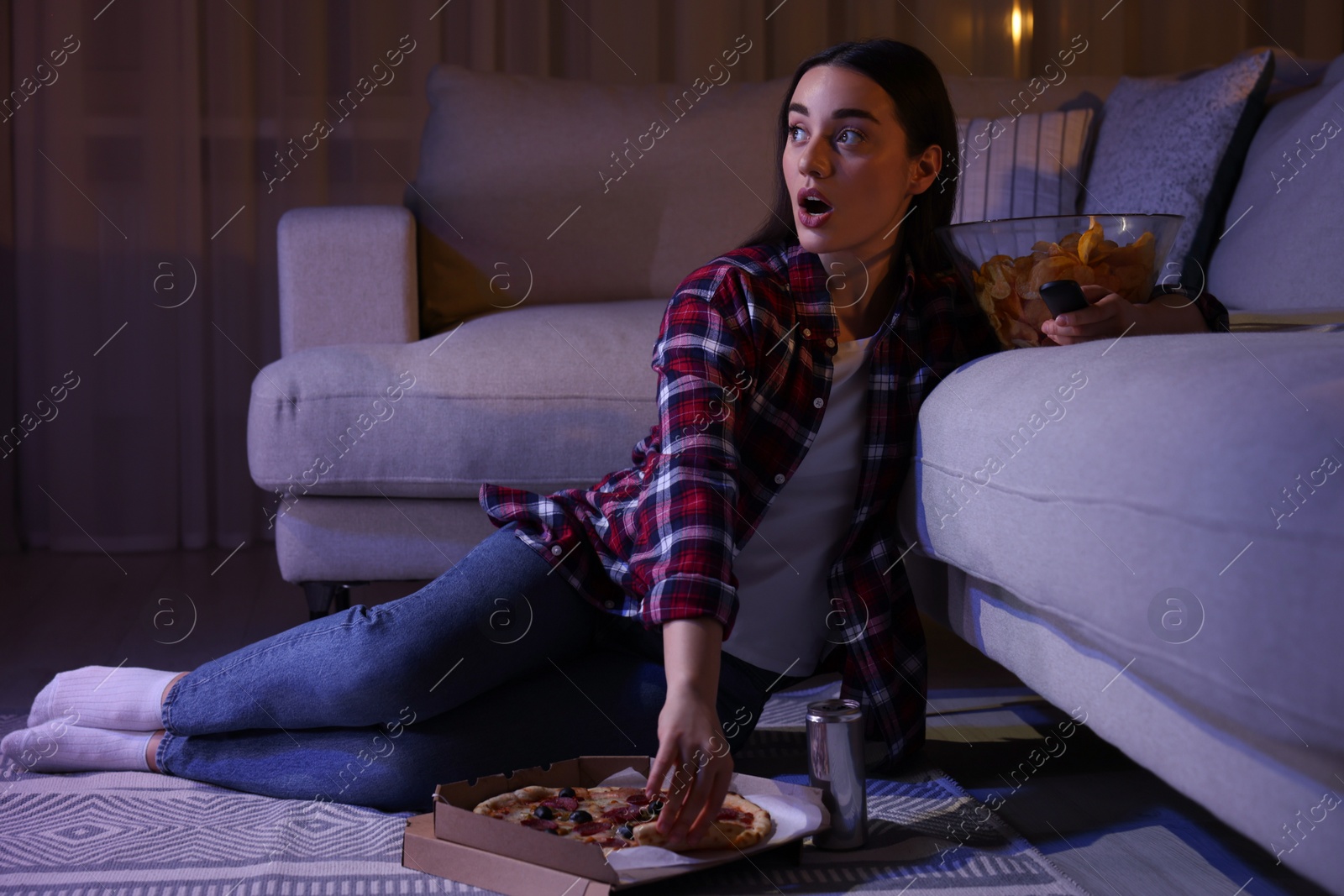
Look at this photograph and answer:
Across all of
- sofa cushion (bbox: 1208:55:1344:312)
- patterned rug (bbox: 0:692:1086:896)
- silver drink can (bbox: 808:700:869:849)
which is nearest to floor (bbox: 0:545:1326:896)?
patterned rug (bbox: 0:692:1086:896)

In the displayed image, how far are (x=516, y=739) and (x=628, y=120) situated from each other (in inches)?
52.7

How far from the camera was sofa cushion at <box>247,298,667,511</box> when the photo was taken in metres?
1.57

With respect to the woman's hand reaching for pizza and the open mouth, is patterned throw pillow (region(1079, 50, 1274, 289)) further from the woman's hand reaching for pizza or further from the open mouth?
the woman's hand reaching for pizza

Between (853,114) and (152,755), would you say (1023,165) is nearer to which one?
(853,114)

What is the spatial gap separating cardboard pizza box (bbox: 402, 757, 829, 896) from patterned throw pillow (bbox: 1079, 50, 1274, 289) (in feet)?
4.02

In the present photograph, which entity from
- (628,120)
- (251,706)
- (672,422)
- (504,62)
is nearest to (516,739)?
(251,706)

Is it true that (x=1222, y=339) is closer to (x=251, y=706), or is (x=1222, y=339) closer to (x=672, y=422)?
(x=672, y=422)

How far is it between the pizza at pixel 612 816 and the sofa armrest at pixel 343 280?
3.12ft

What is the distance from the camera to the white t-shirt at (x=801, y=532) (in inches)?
47.3

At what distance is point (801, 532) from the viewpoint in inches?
47.9

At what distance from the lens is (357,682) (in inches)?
44.1

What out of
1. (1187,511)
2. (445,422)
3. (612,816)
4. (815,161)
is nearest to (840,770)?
(612,816)

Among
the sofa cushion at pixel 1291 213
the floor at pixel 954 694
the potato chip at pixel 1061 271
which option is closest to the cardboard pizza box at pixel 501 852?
the floor at pixel 954 694

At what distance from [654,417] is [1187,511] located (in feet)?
3.22
